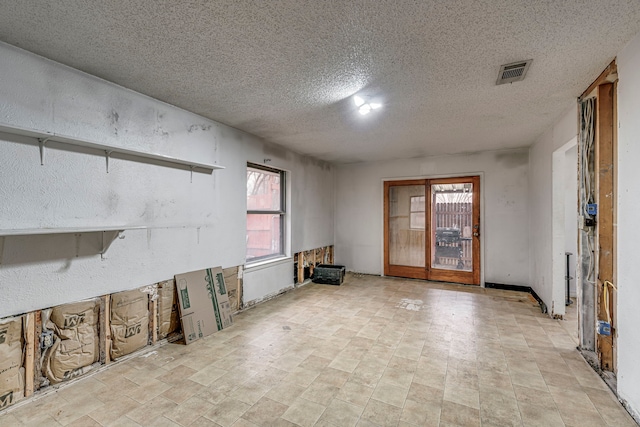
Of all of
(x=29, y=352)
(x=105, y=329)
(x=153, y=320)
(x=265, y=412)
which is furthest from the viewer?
(x=153, y=320)

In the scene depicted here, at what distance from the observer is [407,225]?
5762mm

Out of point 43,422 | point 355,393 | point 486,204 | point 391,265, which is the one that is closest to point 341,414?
point 355,393

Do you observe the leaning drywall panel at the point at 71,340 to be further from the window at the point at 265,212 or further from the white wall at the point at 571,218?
the white wall at the point at 571,218

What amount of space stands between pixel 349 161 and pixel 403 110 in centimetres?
294

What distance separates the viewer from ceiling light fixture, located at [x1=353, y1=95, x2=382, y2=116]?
282 cm

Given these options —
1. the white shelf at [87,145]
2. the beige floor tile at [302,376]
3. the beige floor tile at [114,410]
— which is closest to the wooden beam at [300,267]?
the white shelf at [87,145]

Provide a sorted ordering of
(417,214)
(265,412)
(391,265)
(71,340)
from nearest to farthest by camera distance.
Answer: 1. (265,412)
2. (71,340)
3. (417,214)
4. (391,265)

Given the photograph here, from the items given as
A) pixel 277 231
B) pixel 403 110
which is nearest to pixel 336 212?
pixel 277 231

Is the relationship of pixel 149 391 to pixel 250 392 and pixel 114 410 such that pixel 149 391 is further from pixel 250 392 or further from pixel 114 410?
pixel 250 392

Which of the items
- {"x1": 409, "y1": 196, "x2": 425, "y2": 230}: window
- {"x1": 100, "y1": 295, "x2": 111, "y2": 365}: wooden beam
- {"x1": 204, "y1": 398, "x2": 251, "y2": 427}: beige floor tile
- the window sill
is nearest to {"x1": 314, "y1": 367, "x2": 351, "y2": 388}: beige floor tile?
{"x1": 204, "y1": 398, "x2": 251, "y2": 427}: beige floor tile

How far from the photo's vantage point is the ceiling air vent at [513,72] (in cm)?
214

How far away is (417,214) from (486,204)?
4.02ft

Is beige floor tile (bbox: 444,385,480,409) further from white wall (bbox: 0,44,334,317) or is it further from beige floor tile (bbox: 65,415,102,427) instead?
white wall (bbox: 0,44,334,317)

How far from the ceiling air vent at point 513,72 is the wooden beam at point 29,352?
4.03 metres
